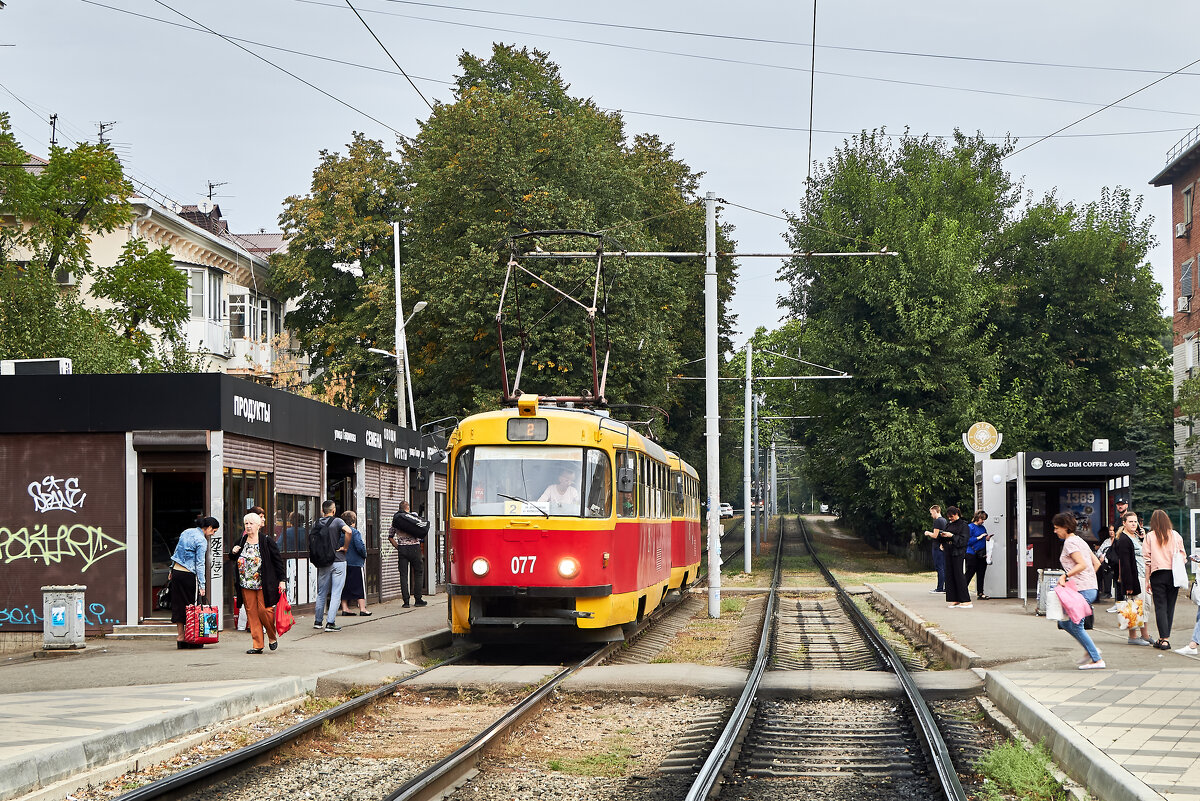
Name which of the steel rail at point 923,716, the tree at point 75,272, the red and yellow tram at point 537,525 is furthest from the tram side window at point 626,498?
the tree at point 75,272

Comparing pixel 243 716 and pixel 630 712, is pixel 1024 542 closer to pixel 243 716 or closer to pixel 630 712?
pixel 630 712

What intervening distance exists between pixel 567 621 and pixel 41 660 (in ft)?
19.5

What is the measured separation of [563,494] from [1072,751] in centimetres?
841

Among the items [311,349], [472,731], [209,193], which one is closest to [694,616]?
[472,731]

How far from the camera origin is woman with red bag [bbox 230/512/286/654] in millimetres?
15859

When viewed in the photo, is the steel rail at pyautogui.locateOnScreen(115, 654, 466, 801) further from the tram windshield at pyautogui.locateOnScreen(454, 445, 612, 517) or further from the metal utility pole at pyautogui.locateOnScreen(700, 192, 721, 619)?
the metal utility pole at pyautogui.locateOnScreen(700, 192, 721, 619)

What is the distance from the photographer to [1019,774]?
886cm

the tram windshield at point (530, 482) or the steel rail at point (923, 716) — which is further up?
the tram windshield at point (530, 482)

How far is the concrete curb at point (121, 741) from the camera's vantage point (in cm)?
827

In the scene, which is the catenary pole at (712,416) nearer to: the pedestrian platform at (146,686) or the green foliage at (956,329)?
the pedestrian platform at (146,686)

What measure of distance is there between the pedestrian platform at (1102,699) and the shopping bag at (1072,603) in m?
0.54

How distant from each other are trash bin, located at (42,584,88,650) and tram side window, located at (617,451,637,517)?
646cm

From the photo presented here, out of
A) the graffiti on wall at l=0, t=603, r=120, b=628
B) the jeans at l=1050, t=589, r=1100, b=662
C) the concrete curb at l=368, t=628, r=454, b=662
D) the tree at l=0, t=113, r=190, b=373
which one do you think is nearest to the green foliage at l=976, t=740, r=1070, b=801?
the jeans at l=1050, t=589, r=1100, b=662

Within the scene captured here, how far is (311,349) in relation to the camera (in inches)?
1929
